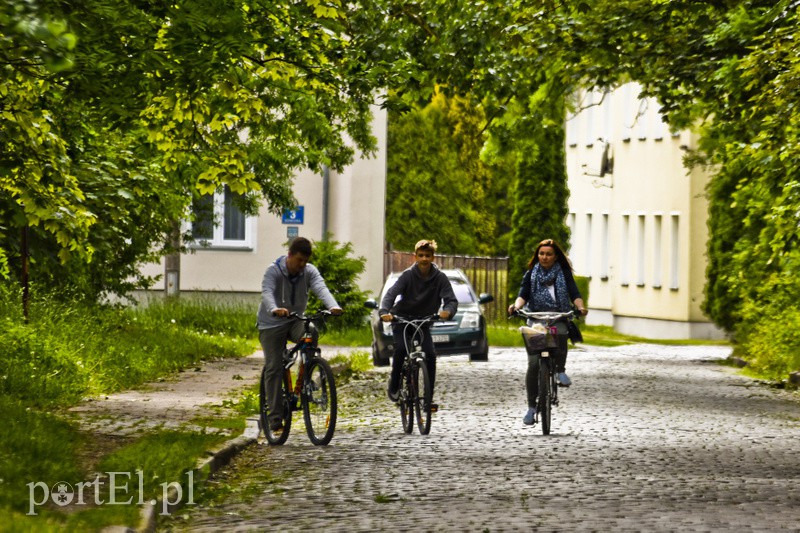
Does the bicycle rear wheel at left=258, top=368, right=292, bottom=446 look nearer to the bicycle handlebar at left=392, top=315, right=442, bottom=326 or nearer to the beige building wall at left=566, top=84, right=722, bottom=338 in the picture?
the bicycle handlebar at left=392, top=315, right=442, bottom=326

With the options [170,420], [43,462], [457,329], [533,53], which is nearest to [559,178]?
[457,329]

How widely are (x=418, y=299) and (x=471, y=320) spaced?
43.6 feet

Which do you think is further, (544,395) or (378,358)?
(378,358)

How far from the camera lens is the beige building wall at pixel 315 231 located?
38.7 metres

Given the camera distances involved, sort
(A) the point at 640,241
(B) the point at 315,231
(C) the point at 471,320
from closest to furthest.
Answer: (C) the point at 471,320 → (B) the point at 315,231 → (A) the point at 640,241

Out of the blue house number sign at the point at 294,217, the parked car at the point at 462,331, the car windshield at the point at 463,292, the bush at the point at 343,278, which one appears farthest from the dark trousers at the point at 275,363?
the bush at the point at 343,278

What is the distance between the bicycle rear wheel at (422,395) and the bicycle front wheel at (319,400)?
4.38ft

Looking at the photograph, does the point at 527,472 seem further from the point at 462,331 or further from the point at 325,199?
the point at 325,199

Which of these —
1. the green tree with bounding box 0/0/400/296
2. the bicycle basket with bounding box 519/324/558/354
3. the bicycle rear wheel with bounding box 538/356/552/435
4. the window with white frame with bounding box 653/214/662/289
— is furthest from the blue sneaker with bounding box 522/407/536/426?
the window with white frame with bounding box 653/214/662/289

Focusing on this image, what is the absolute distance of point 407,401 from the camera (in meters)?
15.3

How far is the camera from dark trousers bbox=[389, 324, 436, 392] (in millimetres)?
15656

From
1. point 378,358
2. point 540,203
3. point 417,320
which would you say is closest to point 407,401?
point 417,320

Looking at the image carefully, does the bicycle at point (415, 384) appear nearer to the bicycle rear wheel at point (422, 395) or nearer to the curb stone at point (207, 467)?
the bicycle rear wheel at point (422, 395)

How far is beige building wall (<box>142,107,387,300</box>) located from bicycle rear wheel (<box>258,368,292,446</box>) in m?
24.0
